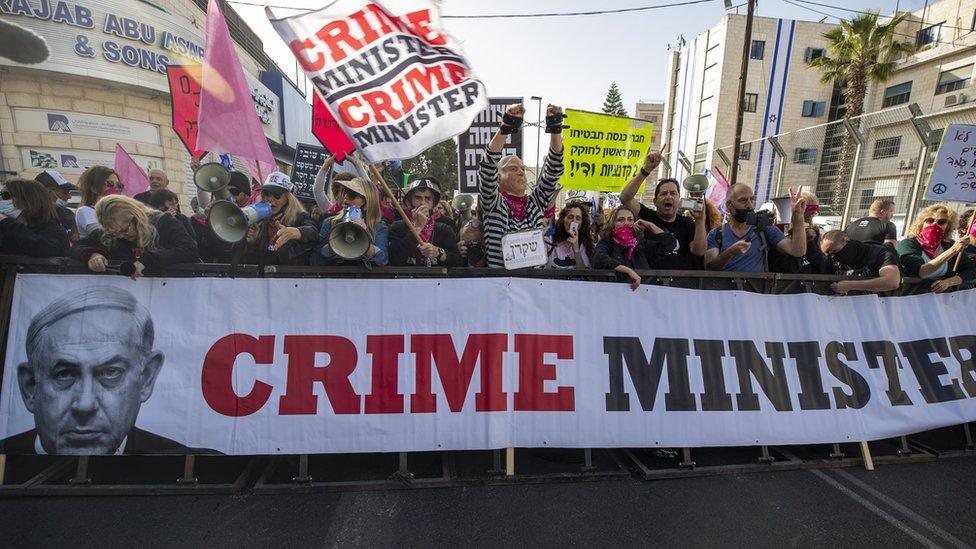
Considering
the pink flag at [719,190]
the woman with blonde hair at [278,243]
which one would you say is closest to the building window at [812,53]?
the pink flag at [719,190]

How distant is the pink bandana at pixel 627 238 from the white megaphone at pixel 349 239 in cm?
183

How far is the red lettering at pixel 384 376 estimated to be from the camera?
2.96 m

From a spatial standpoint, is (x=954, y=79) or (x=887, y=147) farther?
(x=954, y=79)

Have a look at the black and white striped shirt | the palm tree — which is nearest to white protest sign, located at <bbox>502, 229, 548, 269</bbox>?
the black and white striped shirt

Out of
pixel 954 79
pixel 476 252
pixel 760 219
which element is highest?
pixel 954 79

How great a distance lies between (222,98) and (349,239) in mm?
2262

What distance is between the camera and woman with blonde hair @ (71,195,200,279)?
111 inches

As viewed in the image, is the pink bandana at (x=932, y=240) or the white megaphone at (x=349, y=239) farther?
the pink bandana at (x=932, y=240)

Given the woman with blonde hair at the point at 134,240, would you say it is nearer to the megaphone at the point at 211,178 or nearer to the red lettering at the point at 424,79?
the megaphone at the point at 211,178

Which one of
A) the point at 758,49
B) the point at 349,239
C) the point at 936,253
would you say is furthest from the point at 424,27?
the point at 758,49

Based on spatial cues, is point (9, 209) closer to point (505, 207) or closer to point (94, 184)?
point (94, 184)

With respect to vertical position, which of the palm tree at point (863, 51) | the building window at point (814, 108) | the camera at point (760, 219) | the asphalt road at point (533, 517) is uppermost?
the palm tree at point (863, 51)

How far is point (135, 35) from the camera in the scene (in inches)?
476

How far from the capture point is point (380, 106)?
2.86 m
